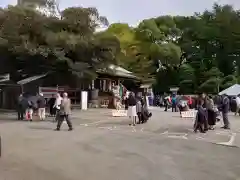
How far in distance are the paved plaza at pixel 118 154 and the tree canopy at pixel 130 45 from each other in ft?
40.2

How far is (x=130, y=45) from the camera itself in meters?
55.3

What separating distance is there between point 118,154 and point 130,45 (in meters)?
44.3

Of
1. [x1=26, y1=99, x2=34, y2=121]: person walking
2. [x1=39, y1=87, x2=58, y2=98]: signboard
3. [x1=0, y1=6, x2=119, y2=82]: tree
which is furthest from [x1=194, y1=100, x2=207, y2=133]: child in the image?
[x1=39, y1=87, x2=58, y2=98]: signboard

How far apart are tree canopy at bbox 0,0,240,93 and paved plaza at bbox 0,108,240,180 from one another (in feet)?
40.2

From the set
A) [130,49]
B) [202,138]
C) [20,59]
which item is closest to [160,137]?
[202,138]

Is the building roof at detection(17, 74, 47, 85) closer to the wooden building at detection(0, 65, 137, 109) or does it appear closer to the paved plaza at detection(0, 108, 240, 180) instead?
the wooden building at detection(0, 65, 137, 109)

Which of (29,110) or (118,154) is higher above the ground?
(29,110)

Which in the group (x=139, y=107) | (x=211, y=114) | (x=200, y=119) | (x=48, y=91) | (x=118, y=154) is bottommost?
(x=118, y=154)

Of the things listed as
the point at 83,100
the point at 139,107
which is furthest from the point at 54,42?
the point at 139,107

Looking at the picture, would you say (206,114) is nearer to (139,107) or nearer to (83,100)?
(139,107)

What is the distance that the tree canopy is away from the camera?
29.8 meters

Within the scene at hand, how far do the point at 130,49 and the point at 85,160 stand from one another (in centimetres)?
4494

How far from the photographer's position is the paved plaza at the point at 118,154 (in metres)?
9.05

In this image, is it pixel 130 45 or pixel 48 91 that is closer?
pixel 48 91
